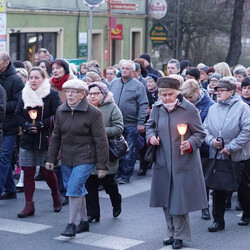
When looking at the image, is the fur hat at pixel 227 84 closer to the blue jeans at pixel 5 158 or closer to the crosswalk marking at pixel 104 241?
the crosswalk marking at pixel 104 241

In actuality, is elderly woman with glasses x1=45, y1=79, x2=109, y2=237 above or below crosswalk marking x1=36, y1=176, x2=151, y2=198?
above

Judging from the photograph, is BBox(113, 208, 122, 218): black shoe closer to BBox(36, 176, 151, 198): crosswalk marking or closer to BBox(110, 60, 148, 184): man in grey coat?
BBox(36, 176, 151, 198): crosswalk marking

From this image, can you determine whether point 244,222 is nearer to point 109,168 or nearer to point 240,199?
point 240,199

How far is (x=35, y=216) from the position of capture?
9914mm

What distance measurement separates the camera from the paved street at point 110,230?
27.9 feet

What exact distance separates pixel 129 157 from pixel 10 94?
2695mm

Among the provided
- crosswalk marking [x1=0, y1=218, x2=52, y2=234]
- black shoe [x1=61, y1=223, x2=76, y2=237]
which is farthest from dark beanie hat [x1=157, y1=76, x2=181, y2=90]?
crosswalk marking [x1=0, y1=218, x2=52, y2=234]

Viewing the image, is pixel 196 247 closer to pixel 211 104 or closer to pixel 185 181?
pixel 185 181

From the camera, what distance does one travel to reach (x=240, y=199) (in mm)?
9641

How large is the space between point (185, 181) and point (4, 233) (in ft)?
7.04

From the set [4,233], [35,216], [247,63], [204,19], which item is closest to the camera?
[4,233]

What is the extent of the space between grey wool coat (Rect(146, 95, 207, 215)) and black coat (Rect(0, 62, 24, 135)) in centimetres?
289

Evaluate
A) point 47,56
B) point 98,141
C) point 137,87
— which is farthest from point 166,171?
point 47,56

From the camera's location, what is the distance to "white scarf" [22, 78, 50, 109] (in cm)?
990
